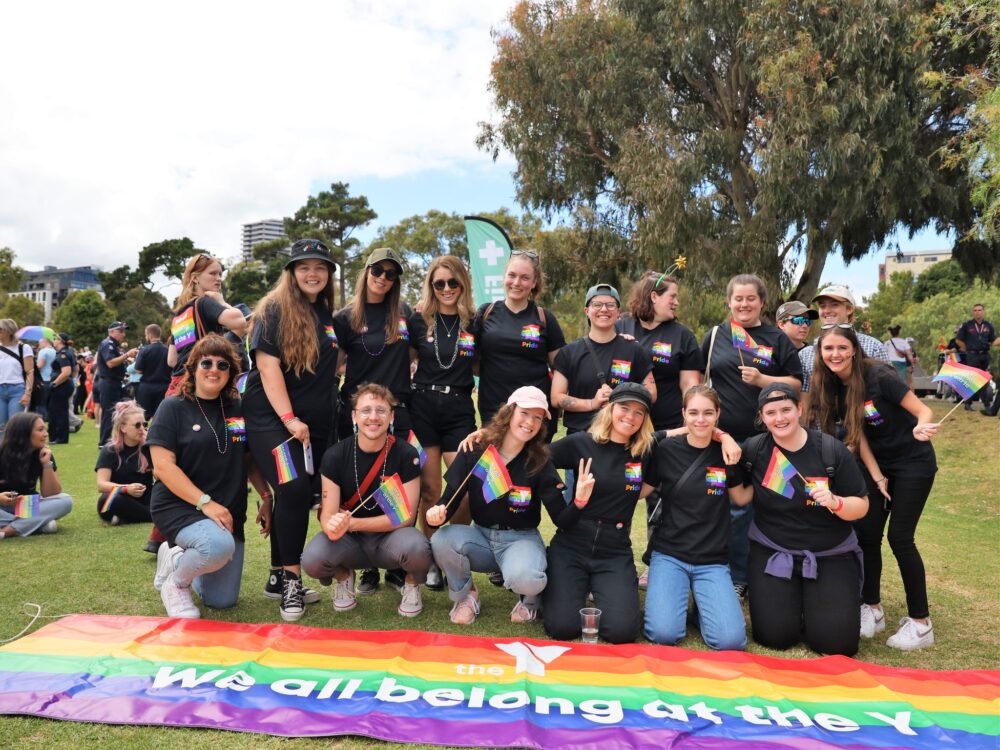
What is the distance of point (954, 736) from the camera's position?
292cm

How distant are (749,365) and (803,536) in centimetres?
105

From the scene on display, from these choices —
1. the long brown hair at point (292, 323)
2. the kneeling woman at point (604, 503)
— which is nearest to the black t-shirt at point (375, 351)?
the long brown hair at point (292, 323)

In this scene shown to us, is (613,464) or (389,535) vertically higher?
(613,464)

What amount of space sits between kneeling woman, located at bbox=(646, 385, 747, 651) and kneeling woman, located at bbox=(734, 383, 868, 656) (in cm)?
20

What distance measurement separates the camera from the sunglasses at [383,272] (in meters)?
4.37

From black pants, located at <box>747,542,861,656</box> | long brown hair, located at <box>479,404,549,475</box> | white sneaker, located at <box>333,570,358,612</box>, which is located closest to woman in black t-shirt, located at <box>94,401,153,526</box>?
white sneaker, located at <box>333,570,358,612</box>

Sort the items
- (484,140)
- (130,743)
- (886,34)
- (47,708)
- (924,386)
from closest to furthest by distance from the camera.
A: (130,743) → (47,708) → (886,34) → (484,140) → (924,386)

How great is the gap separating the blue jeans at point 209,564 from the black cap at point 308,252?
156cm

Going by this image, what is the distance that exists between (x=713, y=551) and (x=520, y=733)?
178 cm

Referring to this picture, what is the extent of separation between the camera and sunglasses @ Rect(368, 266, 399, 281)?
14.3 ft

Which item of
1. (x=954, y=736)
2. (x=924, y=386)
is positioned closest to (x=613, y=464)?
(x=954, y=736)

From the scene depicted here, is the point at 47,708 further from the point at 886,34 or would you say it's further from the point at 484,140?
the point at 484,140

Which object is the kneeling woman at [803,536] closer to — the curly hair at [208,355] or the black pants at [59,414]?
the curly hair at [208,355]

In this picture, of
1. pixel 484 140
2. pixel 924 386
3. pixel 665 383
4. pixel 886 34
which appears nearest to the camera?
pixel 665 383
